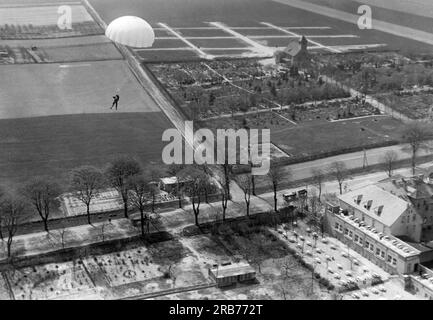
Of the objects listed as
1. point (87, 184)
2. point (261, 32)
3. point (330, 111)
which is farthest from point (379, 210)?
point (261, 32)

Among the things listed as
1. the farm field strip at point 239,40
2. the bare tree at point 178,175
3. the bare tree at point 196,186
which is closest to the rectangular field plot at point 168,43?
the farm field strip at point 239,40

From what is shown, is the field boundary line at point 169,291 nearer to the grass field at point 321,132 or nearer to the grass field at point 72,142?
the grass field at point 72,142

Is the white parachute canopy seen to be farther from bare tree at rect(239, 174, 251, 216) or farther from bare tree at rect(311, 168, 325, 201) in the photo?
bare tree at rect(311, 168, 325, 201)

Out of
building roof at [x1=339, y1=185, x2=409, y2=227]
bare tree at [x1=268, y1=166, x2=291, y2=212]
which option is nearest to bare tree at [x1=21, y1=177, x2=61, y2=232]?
bare tree at [x1=268, y1=166, x2=291, y2=212]

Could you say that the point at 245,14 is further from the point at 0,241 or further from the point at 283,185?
the point at 0,241

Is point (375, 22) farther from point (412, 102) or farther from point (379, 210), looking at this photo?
point (379, 210)

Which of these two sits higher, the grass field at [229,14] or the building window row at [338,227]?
the grass field at [229,14]
